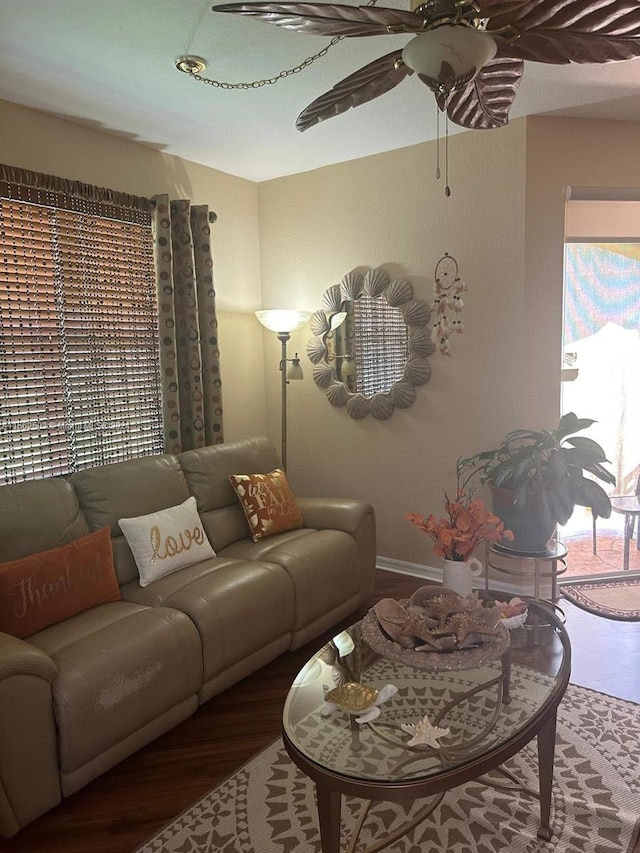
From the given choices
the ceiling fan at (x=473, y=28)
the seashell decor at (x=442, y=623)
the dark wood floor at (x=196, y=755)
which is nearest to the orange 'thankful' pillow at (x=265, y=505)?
the dark wood floor at (x=196, y=755)

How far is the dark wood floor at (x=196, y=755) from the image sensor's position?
1.96m

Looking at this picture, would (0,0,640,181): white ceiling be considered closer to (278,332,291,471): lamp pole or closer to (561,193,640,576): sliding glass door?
(278,332,291,471): lamp pole

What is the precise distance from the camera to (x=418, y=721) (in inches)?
67.6

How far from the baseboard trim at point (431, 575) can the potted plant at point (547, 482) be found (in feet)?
1.90

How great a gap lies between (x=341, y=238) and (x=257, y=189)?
0.83 metres

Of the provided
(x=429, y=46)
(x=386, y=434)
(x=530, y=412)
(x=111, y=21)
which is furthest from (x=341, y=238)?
(x=429, y=46)

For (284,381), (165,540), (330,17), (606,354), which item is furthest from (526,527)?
(330,17)

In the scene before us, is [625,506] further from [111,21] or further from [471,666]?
[111,21]

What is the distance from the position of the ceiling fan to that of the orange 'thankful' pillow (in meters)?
2.23

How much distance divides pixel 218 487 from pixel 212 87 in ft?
6.36

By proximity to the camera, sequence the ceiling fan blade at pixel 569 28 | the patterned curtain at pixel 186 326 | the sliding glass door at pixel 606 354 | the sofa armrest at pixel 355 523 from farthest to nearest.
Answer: the sliding glass door at pixel 606 354, the patterned curtain at pixel 186 326, the sofa armrest at pixel 355 523, the ceiling fan blade at pixel 569 28

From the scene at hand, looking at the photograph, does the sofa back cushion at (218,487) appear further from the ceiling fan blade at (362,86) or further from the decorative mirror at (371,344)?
the ceiling fan blade at (362,86)

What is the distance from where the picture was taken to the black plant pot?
10.2 ft

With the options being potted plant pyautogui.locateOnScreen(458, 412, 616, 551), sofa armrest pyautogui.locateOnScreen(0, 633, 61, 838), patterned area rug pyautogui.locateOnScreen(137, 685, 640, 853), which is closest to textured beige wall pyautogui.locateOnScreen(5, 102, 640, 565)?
potted plant pyautogui.locateOnScreen(458, 412, 616, 551)
